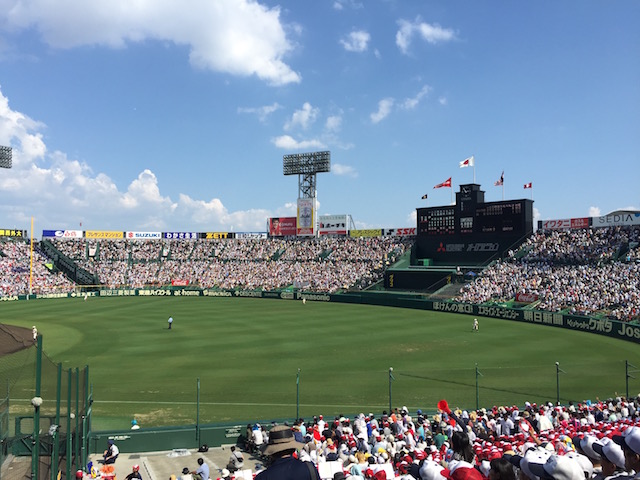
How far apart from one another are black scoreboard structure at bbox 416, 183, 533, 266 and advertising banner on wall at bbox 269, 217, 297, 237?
2957 cm

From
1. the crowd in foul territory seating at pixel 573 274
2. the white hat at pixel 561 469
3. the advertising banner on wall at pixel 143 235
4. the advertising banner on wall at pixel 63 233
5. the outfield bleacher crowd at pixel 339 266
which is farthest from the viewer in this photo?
the advertising banner on wall at pixel 143 235

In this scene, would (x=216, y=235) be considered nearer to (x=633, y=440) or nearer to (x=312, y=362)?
(x=312, y=362)

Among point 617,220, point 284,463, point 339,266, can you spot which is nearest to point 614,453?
point 284,463

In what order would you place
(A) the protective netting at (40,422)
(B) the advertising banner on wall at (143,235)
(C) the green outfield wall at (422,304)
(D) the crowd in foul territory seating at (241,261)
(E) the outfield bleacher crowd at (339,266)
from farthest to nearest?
(B) the advertising banner on wall at (143,235) < (D) the crowd in foul territory seating at (241,261) < (E) the outfield bleacher crowd at (339,266) < (C) the green outfield wall at (422,304) < (A) the protective netting at (40,422)

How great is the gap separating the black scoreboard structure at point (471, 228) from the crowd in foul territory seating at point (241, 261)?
24.7 ft

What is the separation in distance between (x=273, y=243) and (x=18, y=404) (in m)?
78.6

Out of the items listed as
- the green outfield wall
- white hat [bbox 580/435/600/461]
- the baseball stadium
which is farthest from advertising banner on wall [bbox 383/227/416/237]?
white hat [bbox 580/435/600/461]

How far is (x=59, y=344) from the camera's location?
107ft

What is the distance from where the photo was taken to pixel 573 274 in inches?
1865

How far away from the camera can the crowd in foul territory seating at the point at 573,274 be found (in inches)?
1577

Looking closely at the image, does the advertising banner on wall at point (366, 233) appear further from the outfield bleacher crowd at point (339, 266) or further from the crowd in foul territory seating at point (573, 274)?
the crowd in foul territory seating at point (573, 274)

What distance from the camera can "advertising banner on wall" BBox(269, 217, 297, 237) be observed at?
8831 centimetres

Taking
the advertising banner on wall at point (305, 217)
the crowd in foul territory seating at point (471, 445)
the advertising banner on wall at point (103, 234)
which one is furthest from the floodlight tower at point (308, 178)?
the crowd in foul territory seating at point (471, 445)

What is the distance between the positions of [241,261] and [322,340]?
54822 mm
